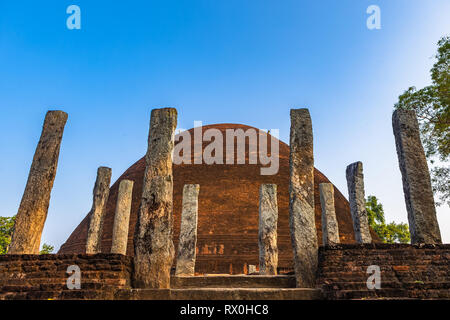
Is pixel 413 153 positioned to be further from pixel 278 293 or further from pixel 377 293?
pixel 278 293

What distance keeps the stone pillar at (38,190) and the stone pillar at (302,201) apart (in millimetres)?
4583

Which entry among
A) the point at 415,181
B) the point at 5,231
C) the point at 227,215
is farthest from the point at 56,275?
the point at 5,231

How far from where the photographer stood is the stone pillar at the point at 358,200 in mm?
9909

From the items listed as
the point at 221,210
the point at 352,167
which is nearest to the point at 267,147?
the point at 221,210

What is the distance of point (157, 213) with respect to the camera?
491 centimetres

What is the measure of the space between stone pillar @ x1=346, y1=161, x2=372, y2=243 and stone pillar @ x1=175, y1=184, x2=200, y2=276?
471 centimetres

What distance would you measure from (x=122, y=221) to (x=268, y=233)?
4.54 metres

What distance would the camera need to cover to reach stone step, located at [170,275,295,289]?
17.8 ft

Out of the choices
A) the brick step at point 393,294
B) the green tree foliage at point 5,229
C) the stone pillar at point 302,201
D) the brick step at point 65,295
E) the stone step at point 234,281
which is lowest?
the brick step at point 65,295

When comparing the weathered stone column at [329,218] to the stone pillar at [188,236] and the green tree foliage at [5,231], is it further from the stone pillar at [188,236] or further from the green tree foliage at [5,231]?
the green tree foliage at [5,231]

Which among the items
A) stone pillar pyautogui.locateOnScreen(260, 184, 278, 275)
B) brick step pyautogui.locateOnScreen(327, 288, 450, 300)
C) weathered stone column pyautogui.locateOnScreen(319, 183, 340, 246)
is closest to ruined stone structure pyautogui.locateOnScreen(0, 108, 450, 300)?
brick step pyautogui.locateOnScreen(327, 288, 450, 300)

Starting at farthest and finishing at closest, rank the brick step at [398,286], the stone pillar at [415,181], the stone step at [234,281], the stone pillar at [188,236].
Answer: the stone pillar at [188,236] < the stone pillar at [415,181] < the stone step at [234,281] < the brick step at [398,286]

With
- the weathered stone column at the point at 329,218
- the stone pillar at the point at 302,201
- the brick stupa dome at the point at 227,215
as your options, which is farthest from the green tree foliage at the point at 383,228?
the stone pillar at the point at 302,201

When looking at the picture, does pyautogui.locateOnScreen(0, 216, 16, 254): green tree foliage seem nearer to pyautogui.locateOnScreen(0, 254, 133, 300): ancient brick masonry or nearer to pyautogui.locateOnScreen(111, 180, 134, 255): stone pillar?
pyautogui.locateOnScreen(111, 180, 134, 255): stone pillar
